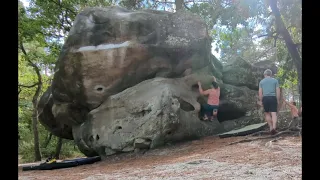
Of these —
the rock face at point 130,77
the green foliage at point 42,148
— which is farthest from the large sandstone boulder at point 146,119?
the green foliage at point 42,148

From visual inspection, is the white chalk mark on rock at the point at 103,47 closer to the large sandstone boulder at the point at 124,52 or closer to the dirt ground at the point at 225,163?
the large sandstone boulder at the point at 124,52

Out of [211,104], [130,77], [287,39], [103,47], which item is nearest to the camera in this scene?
[287,39]

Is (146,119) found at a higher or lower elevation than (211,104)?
lower

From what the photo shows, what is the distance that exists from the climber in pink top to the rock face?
0.31 metres

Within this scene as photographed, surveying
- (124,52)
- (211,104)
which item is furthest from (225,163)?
(124,52)

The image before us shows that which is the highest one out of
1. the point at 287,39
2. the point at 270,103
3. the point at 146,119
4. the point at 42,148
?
the point at 287,39

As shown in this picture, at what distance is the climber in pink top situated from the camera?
11.0 m

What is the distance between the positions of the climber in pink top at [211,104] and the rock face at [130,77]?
0.31m

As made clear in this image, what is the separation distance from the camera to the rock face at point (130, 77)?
10.3 meters

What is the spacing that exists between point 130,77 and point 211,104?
3.13 meters

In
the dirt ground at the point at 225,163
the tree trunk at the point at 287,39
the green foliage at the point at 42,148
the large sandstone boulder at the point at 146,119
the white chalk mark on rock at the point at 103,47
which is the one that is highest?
the white chalk mark on rock at the point at 103,47

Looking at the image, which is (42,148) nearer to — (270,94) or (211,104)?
(211,104)

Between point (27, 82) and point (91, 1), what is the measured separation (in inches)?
319

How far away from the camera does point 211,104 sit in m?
11.1
